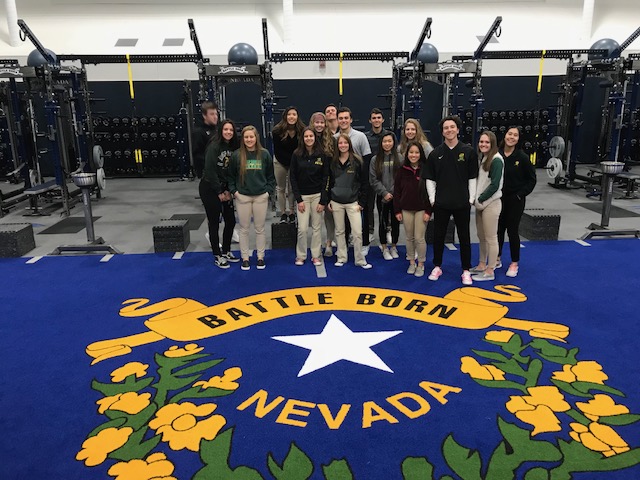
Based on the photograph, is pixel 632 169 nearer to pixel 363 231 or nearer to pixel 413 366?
pixel 363 231

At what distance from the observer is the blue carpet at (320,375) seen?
249 cm

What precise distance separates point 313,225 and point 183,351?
83.7 inches

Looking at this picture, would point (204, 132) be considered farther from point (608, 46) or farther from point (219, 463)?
point (608, 46)

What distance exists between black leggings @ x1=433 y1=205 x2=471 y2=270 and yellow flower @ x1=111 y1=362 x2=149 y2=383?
278 centimetres

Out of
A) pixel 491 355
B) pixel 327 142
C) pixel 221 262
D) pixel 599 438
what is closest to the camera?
pixel 599 438

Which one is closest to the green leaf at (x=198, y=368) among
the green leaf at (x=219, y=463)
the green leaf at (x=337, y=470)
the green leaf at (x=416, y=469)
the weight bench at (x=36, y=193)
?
the green leaf at (x=219, y=463)

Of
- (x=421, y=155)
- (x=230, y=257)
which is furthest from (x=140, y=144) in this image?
(x=421, y=155)

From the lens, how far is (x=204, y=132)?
5.60 metres

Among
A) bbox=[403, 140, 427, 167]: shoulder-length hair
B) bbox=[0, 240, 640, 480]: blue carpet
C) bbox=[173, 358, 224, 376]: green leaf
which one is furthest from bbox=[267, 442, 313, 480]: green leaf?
bbox=[403, 140, 427, 167]: shoulder-length hair

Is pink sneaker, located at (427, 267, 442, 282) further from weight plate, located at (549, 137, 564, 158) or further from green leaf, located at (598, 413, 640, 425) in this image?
weight plate, located at (549, 137, 564, 158)

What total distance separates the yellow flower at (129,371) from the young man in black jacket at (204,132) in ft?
8.83

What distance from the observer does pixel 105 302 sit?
4.45 meters

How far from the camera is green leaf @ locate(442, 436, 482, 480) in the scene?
2.37m

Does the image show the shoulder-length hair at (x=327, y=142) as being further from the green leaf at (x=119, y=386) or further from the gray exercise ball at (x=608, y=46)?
the gray exercise ball at (x=608, y=46)
